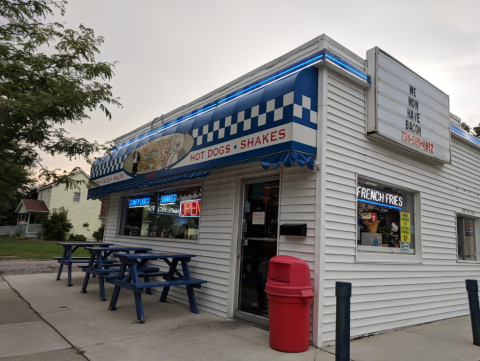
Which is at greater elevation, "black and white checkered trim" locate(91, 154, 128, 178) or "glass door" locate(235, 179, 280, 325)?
"black and white checkered trim" locate(91, 154, 128, 178)

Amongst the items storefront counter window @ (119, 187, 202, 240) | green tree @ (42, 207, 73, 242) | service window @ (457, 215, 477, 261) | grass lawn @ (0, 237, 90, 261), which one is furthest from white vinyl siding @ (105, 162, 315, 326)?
green tree @ (42, 207, 73, 242)

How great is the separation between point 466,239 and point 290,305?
6205mm

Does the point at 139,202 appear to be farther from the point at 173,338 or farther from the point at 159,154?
the point at 173,338

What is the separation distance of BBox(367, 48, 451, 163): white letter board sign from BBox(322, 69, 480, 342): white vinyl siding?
202 millimetres

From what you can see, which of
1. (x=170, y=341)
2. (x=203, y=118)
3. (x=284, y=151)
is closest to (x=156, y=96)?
(x=203, y=118)

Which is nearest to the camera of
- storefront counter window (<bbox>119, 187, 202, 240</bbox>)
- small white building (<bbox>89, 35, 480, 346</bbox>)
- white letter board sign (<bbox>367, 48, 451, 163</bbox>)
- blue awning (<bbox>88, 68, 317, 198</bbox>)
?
blue awning (<bbox>88, 68, 317, 198</bbox>)

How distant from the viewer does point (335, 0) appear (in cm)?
706

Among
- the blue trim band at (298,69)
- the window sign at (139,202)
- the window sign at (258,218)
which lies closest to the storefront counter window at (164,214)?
the window sign at (139,202)

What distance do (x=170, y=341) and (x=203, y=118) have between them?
3777 millimetres

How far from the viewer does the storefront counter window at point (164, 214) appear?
6923 mm

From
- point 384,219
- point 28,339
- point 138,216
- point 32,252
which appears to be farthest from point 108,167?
point 32,252

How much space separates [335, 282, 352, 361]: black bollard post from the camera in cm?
279

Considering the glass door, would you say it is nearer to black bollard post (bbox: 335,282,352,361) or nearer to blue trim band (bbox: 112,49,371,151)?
blue trim band (bbox: 112,49,371,151)

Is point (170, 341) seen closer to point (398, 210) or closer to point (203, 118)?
point (203, 118)
